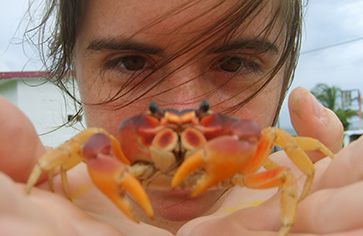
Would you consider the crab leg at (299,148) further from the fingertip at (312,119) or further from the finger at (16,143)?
the finger at (16,143)

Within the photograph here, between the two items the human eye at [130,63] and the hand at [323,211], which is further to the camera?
the human eye at [130,63]

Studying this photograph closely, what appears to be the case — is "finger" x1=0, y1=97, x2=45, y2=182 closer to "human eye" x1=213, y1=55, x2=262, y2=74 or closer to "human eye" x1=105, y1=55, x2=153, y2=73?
"human eye" x1=105, y1=55, x2=153, y2=73

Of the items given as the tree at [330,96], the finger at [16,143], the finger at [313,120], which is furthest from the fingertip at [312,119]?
the tree at [330,96]

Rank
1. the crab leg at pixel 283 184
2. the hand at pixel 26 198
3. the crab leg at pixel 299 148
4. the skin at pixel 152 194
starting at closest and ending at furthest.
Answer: the hand at pixel 26 198, the skin at pixel 152 194, the crab leg at pixel 283 184, the crab leg at pixel 299 148

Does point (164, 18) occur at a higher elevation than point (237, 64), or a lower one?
higher

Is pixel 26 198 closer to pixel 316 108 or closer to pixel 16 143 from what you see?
pixel 16 143

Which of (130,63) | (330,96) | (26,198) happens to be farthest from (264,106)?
(330,96)
